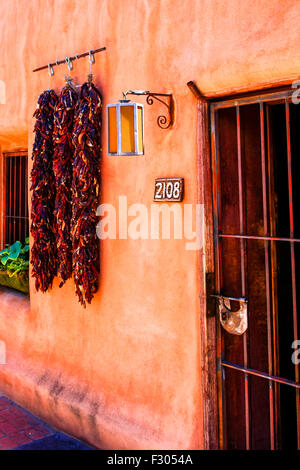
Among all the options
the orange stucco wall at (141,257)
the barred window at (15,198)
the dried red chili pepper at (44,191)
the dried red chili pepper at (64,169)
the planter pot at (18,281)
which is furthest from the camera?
the barred window at (15,198)

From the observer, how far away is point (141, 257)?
3900mm

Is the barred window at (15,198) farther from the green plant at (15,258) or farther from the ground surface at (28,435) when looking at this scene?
the ground surface at (28,435)

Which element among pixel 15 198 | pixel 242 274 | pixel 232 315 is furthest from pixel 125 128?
pixel 15 198

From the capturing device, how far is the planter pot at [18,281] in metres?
5.49

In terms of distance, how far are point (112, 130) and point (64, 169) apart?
1.16 metres

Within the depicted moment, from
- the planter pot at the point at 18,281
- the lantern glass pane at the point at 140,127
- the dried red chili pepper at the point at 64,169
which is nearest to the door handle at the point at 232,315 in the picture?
the lantern glass pane at the point at 140,127

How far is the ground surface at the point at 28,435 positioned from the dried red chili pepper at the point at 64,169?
137cm

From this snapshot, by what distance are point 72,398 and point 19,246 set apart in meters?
2.04

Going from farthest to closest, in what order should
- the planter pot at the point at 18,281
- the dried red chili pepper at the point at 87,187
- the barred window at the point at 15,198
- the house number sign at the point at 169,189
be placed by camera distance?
the barred window at the point at 15,198 < the planter pot at the point at 18,281 < the dried red chili pepper at the point at 87,187 < the house number sign at the point at 169,189

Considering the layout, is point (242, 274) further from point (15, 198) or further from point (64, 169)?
point (15, 198)

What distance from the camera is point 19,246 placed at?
19.1 ft

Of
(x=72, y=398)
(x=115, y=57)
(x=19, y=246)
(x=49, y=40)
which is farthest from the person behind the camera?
(x=19, y=246)
